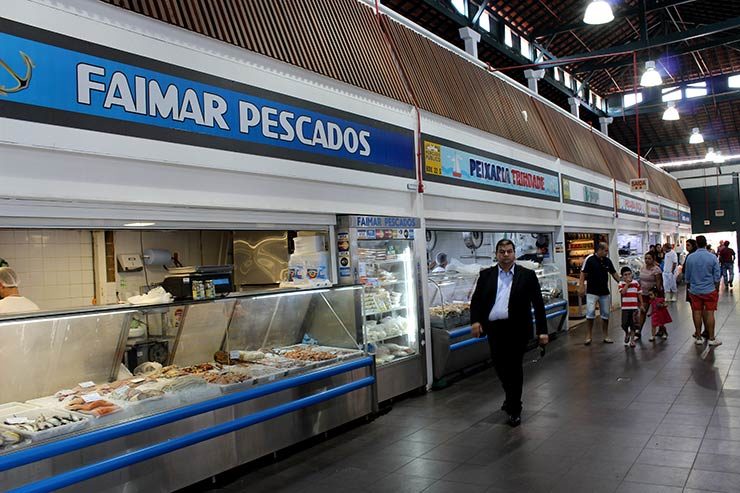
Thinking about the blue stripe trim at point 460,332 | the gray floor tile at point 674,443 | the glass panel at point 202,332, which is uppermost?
the glass panel at point 202,332

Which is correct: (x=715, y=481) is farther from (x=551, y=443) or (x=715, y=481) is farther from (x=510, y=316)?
(x=510, y=316)

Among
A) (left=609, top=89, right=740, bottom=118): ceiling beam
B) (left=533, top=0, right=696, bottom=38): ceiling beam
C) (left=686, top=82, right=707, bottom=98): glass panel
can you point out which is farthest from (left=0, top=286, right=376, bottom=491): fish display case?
(left=686, top=82, right=707, bottom=98): glass panel

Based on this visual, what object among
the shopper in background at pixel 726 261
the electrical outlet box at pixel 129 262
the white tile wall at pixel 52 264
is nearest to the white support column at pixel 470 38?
the electrical outlet box at pixel 129 262

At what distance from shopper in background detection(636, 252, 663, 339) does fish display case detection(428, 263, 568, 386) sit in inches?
116

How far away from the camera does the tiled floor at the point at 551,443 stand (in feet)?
13.4

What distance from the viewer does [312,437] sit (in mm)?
5172

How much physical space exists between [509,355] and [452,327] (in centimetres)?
216

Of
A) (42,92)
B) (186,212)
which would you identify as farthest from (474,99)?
(42,92)

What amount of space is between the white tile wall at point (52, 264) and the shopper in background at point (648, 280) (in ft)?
27.4

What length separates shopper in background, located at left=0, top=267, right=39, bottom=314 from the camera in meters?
4.74

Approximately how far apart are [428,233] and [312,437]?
621cm

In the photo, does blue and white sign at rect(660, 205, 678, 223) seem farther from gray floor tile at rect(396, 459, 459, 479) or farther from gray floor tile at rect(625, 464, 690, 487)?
gray floor tile at rect(396, 459, 459, 479)

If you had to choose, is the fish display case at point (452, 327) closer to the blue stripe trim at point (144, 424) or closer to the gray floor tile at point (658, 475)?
the blue stripe trim at point (144, 424)

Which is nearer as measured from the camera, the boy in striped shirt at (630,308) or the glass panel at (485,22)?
the boy in striped shirt at (630,308)
